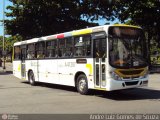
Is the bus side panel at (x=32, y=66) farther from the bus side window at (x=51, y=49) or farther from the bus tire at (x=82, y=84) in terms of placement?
the bus tire at (x=82, y=84)

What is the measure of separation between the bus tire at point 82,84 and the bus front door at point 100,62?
956mm

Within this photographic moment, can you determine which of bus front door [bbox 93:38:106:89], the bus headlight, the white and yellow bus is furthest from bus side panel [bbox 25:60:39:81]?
the bus headlight

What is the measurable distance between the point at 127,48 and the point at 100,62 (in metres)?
1.23

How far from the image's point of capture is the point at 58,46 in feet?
59.5

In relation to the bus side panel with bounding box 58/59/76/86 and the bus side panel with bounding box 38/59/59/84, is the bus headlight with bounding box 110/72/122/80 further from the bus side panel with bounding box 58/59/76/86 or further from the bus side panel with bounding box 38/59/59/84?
the bus side panel with bounding box 38/59/59/84

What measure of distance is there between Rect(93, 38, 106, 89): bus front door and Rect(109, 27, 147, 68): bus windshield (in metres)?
0.41

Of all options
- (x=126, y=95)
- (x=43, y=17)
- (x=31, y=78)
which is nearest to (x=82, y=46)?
(x=126, y=95)

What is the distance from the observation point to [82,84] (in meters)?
15.9

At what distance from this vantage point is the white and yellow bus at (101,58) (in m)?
14.0

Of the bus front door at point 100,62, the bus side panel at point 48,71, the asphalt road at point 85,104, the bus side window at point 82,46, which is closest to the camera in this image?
the asphalt road at point 85,104

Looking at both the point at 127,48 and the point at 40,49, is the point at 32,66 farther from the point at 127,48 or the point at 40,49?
the point at 127,48

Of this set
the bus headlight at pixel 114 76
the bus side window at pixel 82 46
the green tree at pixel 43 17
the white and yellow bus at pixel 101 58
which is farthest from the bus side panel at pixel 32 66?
the green tree at pixel 43 17

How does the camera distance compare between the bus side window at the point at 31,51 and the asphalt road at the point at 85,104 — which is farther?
the bus side window at the point at 31,51

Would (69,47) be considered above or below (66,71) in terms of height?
above
